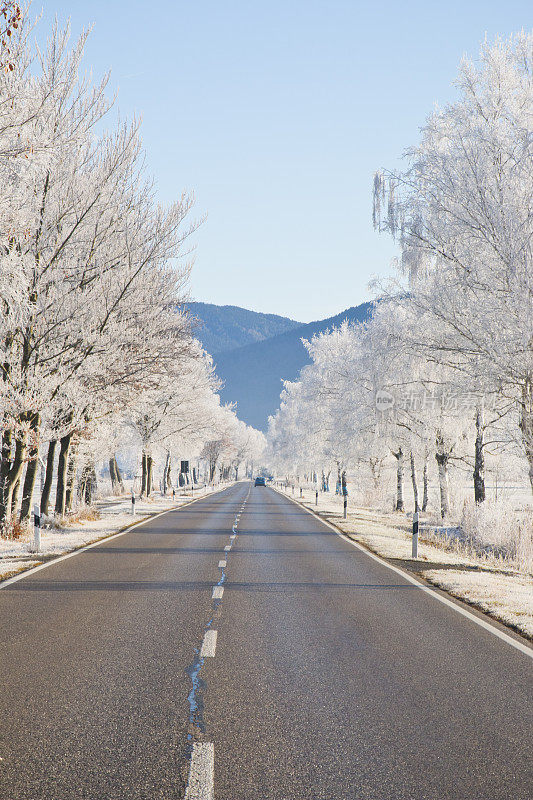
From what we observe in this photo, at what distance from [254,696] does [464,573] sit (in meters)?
8.43

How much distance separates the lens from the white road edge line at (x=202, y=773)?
3.71m

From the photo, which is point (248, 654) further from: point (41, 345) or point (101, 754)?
point (41, 345)

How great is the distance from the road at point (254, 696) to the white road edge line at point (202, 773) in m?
0.01

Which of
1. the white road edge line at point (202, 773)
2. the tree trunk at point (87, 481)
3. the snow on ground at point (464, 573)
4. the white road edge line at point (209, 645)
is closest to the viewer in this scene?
the white road edge line at point (202, 773)

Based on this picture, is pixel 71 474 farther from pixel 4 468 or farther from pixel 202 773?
pixel 202 773

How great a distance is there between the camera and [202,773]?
3.96 meters

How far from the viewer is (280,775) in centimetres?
399

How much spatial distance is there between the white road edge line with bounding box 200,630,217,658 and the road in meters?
0.03

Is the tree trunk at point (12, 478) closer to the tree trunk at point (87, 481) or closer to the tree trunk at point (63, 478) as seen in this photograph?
the tree trunk at point (63, 478)

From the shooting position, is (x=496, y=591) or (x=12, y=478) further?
(x=12, y=478)

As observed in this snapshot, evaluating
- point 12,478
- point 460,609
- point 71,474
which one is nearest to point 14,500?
point 12,478

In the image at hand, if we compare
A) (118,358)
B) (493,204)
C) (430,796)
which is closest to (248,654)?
(430,796)

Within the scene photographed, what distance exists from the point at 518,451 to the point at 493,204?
988cm

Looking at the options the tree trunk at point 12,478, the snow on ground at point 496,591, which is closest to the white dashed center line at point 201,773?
the snow on ground at point 496,591
